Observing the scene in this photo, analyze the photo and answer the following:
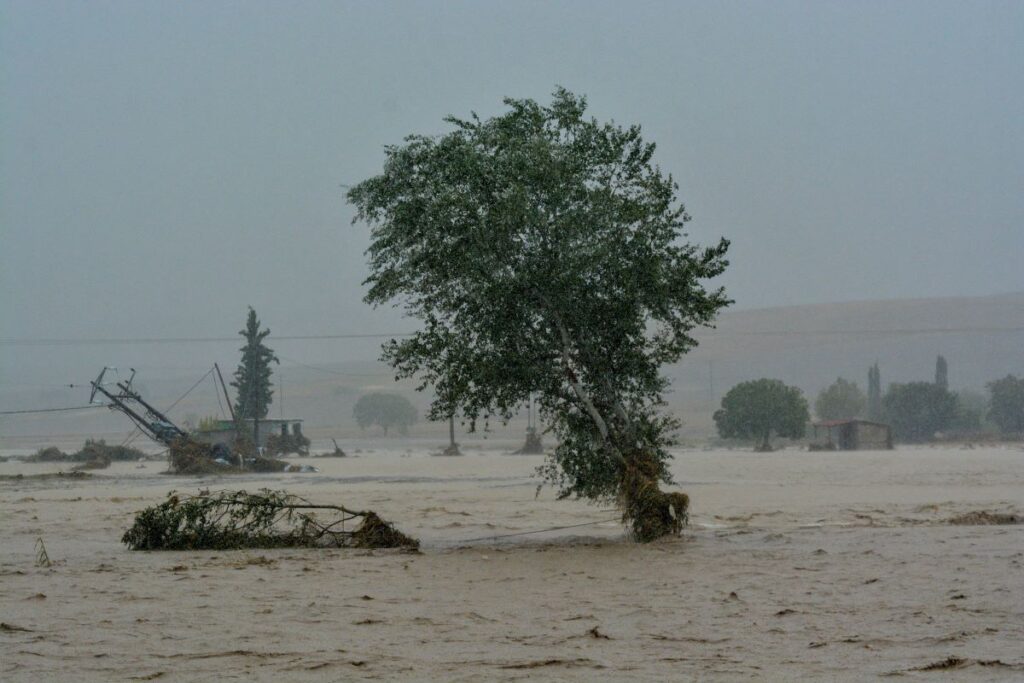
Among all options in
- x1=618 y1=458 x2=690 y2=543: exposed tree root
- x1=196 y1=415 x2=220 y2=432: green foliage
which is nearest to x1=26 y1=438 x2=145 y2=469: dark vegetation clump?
x1=196 y1=415 x2=220 y2=432: green foliage

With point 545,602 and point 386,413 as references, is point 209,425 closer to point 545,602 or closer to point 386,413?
point 545,602

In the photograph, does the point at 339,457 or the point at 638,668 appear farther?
the point at 339,457

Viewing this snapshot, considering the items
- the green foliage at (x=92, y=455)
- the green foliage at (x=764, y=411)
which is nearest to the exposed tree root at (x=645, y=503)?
the green foliage at (x=92, y=455)

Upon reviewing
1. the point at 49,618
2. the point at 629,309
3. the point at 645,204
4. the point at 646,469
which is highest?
the point at 645,204

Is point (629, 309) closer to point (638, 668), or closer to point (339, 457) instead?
point (638, 668)

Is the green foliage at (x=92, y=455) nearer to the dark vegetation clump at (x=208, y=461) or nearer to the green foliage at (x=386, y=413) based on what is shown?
the dark vegetation clump at (x=208, y=461)

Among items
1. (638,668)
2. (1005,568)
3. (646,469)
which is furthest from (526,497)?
(638,668)

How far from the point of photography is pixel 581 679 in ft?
33.9

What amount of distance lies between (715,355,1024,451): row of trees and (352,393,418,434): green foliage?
6309 centimetres

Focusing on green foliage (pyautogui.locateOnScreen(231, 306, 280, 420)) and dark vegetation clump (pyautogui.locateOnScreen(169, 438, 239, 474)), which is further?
green foliage (pyautogui.locateOnScreen(231, 306, 280, 420))

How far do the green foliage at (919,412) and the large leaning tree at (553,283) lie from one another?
9702cm

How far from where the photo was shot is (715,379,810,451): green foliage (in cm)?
9381

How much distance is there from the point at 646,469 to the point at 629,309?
2719 millimetres

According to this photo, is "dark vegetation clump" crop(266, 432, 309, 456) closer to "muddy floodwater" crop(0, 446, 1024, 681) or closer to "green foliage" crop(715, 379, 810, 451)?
"green foliage" crop(715, 379, 810, 451)
